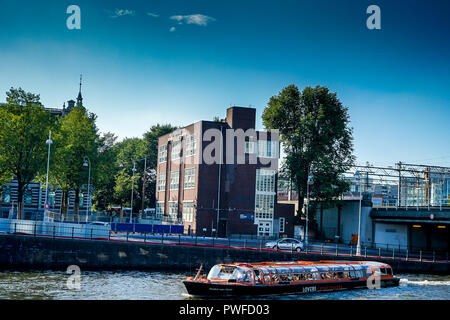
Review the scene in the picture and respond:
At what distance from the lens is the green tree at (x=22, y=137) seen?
61.6m

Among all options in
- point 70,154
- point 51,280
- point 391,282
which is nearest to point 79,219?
point 70,154

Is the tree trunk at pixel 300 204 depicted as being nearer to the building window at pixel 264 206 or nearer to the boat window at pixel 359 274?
the building window at pixel 264 206

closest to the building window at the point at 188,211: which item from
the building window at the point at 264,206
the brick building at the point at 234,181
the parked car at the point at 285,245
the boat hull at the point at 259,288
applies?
the brick building at the point at 234,181

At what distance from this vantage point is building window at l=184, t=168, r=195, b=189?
75438 mm

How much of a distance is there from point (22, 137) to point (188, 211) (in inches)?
977

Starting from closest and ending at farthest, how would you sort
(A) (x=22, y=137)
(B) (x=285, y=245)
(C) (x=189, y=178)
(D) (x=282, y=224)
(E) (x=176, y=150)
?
(B) (x=285, y=245) < (A) (x=22, y=137) < (D) (x=282, y=224) < (C) (x=189, y=178) < (E) (x=176, y=150)

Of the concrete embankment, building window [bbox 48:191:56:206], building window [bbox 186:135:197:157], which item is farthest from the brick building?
building window [bbox 48:191:56:206]

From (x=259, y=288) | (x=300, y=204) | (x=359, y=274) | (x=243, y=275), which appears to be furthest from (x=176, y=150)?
(x=259, y=288)

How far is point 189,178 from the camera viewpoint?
77.1 m

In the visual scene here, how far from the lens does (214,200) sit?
73.3 metres

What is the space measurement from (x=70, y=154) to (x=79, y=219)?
433 inches

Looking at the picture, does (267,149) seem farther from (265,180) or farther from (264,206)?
(264,206)
